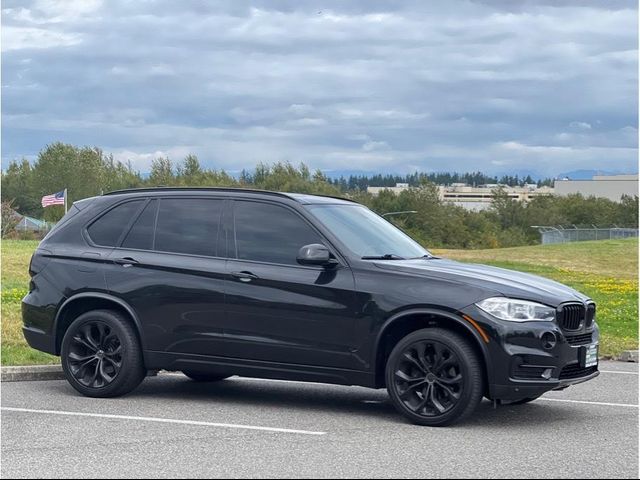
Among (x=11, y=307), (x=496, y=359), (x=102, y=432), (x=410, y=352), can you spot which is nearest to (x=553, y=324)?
(x=496, y=359)

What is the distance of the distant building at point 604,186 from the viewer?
178 m

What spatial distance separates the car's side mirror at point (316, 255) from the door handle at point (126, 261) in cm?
169

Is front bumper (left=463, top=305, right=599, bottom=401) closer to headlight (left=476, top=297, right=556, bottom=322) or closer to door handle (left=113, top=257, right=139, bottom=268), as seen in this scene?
headlight (left=476, top=297, right=556, bottom=322)

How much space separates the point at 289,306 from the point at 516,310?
1.84m

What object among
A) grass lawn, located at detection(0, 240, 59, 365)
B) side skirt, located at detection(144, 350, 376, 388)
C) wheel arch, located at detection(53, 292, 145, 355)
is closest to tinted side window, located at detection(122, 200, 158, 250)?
wheel arch, located at detection(53, 292, 145, 355)

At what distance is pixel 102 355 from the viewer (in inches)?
381

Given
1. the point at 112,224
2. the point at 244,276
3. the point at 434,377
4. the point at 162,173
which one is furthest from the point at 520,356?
the point at 162,173

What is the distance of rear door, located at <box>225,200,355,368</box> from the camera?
345 inches

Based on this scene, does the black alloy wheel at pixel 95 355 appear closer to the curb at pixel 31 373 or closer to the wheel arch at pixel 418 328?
the curb at pixel 31 373

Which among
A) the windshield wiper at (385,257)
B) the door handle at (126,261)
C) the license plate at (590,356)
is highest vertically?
the windshield wiper at (385,257)

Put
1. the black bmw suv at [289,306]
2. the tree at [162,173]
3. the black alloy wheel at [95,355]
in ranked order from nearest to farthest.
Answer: the black bmw suv at [289,306]
the black alloy wheel at [95,355]
the tree at [162,173]

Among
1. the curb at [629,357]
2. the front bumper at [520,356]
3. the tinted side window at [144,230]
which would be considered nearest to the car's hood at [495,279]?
the front bumper at [520,356]

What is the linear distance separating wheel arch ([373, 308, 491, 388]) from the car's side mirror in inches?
28.2

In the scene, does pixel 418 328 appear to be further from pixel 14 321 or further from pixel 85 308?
pixel 14 321
